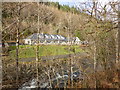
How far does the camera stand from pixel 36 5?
14.4 feet

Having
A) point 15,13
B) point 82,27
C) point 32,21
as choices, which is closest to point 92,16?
point 82,27

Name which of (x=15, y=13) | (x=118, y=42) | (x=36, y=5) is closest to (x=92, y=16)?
(x=36, y=5)

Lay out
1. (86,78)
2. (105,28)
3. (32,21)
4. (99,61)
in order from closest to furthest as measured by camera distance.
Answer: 1. (105,28)
2. (32,21)
3. (86,78)
4. (99,61)

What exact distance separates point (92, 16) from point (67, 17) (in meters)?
2.92

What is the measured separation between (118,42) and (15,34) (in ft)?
16.6

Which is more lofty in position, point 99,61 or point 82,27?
point 82,27

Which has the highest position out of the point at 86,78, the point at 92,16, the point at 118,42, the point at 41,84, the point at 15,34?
the point at 92,16

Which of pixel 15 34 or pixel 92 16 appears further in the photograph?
pixel 15 34

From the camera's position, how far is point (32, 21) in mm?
4812

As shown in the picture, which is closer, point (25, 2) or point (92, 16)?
point (92, 16)

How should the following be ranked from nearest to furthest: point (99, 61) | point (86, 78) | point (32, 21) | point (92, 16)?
point (92, 16) < point (32, 21) < point (86, 78) < point (99, 61)

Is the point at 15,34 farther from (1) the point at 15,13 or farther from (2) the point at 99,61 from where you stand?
(2) the point at 99,61

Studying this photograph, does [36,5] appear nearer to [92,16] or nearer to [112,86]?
[92,16]

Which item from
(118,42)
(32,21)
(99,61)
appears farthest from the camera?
(99,61)
